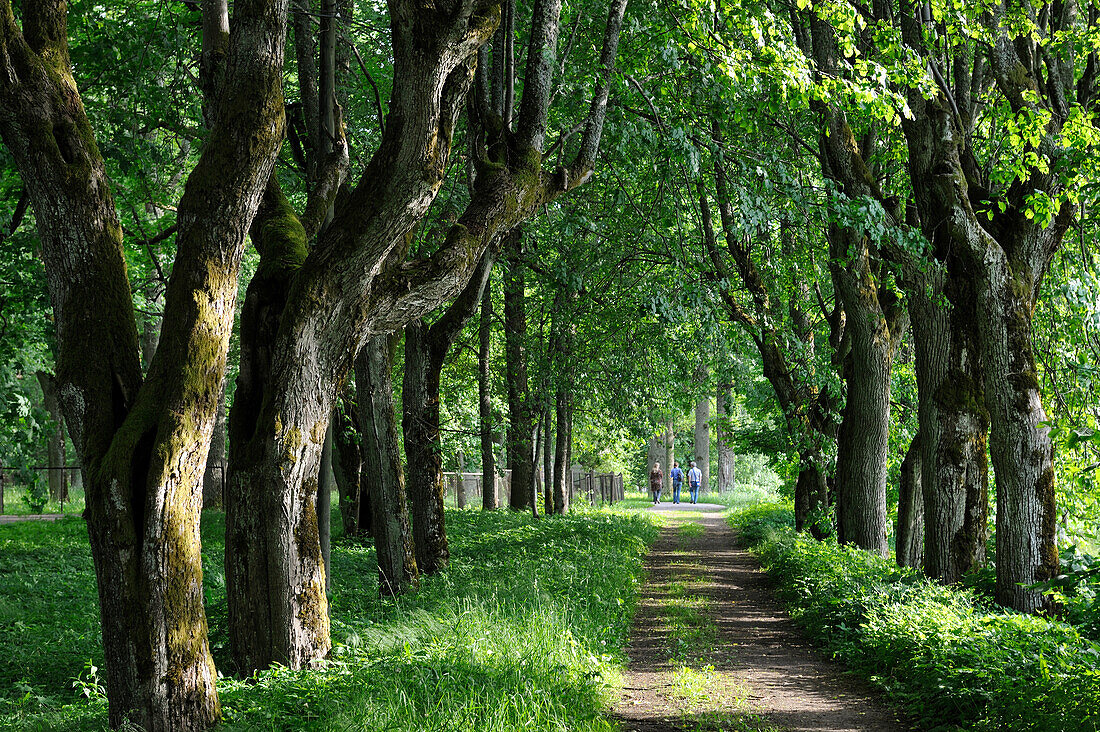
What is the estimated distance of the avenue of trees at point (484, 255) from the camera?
5.04m

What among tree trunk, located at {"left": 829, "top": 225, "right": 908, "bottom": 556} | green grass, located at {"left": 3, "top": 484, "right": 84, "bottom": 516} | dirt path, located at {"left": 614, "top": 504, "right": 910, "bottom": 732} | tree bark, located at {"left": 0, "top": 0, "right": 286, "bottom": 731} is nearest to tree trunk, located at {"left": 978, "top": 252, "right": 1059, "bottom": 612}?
dirt path, located at {"left": 614, "top": 504, "right": 910, "bottom": 732}

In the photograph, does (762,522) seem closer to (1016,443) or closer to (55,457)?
(1016,443)

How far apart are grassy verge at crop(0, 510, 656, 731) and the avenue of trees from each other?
529 millimetres

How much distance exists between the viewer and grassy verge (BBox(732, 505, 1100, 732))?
16.7ft

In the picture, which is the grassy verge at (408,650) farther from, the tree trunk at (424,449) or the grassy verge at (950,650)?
the grassy verge at (950,650)

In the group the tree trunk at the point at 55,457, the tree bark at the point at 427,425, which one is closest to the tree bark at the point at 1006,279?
the tree bark at the point at 427,425

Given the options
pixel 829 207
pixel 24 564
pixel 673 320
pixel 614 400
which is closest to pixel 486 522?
pixel 614 400

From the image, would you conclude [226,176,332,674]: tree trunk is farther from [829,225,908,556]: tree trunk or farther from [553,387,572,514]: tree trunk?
[553,387,572,514]: tree trunk

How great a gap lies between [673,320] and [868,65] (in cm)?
303

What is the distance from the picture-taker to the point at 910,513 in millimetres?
11711

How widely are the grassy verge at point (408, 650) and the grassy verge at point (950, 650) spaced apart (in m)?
2.17

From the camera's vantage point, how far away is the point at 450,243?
22.1 ft

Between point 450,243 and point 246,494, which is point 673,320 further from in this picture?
point 246,494

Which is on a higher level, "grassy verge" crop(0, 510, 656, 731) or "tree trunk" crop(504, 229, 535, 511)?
"tree trunk" crop(504, 229, 535, 511)
